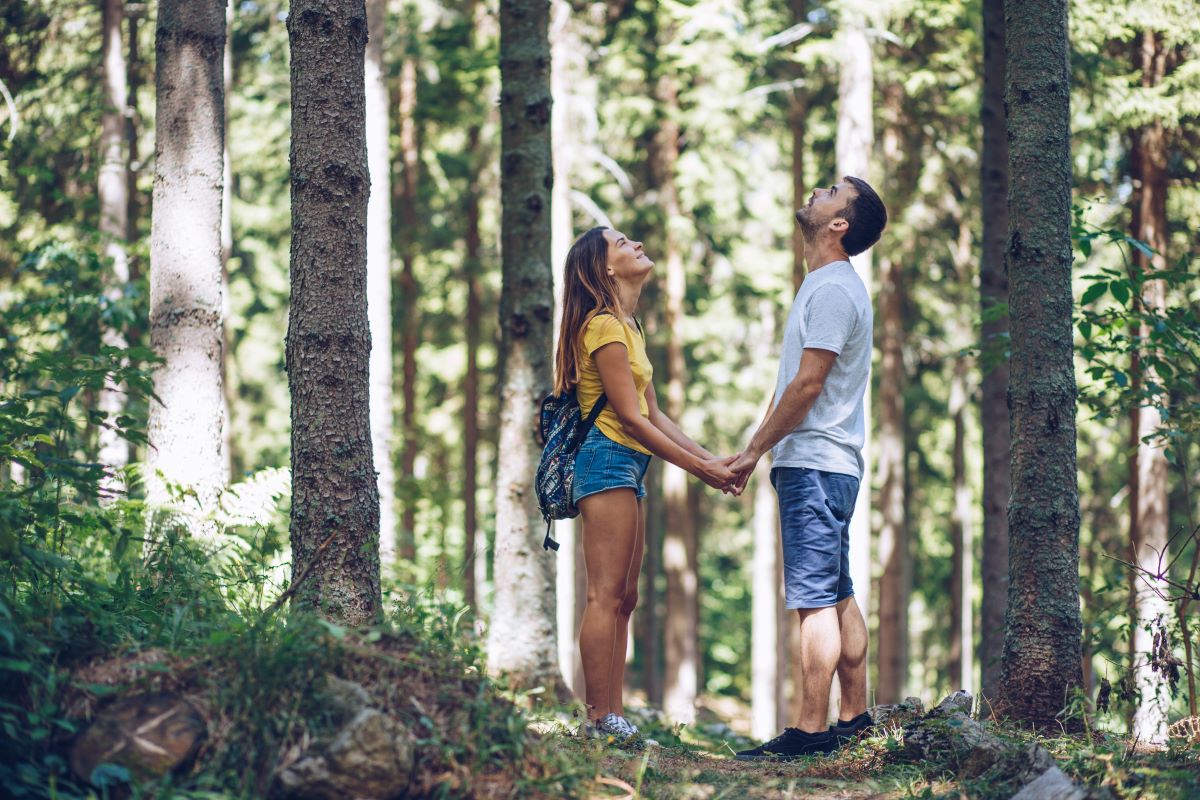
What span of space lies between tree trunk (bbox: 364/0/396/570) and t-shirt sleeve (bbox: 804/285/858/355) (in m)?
5.72

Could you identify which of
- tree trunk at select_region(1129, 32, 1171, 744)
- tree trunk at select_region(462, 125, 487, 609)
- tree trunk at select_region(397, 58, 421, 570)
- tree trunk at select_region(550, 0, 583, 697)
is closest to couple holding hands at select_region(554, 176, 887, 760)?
tree trunk at select_region(1129, 32, 1171, 744)

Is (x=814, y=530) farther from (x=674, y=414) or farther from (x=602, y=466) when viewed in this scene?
(x=674, y=414)

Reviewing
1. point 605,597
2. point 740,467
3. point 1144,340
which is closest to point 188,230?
point 605,597

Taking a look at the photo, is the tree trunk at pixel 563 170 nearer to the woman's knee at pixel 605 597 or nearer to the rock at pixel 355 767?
the woman's knee at pixel 605 597

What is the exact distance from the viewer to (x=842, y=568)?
5.43m

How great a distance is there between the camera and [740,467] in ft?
18.6

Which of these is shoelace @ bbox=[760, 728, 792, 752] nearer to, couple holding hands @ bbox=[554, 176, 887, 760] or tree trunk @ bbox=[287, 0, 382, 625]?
couple holding hands @ bbox=[554, 176, 887, 760]

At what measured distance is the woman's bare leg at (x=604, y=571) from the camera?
5133 mm

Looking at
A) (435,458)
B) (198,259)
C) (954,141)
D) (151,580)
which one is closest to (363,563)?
(151,580)

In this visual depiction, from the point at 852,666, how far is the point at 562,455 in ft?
5.93

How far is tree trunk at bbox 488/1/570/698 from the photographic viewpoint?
7.83 meters

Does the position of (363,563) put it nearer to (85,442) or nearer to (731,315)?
(85,442)

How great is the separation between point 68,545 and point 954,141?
44.0 ft

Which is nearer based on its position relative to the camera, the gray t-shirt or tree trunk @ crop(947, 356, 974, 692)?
the gray t-shirt
